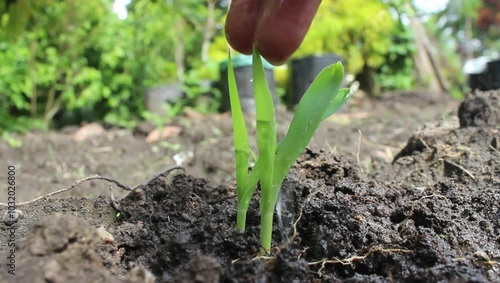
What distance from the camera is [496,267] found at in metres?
1.03

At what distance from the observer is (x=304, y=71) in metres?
5.96

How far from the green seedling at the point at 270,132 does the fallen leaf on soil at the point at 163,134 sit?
344 cm

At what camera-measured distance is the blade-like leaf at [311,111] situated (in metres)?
0.97

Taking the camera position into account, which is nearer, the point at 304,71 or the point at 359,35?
the point at 304,71

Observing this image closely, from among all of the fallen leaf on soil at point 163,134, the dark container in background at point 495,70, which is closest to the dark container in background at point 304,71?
the dark container in background at point 495,70

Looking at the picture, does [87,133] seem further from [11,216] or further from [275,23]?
[275,23]

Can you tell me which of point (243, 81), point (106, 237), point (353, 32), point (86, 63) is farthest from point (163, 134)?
point (353, 32)

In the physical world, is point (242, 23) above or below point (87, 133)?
above

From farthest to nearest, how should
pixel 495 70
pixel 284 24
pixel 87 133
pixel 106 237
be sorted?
pixel 87 133 → pixel 495 70 → pixel 106 237 → pixel 284 24

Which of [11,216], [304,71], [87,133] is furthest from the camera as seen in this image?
[304,71]

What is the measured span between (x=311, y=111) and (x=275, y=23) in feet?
0.75

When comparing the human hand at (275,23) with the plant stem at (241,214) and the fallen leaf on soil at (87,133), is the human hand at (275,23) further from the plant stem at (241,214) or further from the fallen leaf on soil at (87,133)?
the fallen leaf on soil at (87,133)

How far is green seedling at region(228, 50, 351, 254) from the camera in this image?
96 cm

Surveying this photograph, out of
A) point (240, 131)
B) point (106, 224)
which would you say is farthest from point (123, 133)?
point (240, 131)
